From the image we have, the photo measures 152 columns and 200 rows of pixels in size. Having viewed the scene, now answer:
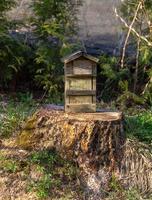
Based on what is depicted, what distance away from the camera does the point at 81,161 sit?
6.17 metres

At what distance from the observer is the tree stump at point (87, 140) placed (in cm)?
611

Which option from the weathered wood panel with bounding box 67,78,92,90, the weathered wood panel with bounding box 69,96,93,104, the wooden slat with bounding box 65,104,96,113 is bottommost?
the wooden slat with bounding box 65,104,96,113

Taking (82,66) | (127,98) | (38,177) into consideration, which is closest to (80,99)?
(82,66)

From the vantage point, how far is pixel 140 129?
6.95 m

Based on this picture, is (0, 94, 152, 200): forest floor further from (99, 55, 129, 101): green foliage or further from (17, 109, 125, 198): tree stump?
(99, 55, 129, 101): green foliage

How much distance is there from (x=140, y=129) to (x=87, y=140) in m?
1.07

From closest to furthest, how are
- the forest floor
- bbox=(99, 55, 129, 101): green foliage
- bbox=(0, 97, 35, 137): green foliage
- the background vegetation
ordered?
the forest floor, bbox=(0, 97, 35, 137): green foliage, the background vegetation, bbox=(99, 55, 129, 101): green foliage

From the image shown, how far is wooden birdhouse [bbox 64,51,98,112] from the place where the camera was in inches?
250

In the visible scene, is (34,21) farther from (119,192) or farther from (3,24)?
(119,192)

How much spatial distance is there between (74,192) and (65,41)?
4.09m

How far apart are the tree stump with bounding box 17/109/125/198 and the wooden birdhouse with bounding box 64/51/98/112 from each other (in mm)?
140

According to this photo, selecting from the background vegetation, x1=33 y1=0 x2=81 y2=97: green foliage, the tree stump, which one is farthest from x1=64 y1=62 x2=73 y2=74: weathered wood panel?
x1=33 y1=0 x2=81 y2=97: green foliage

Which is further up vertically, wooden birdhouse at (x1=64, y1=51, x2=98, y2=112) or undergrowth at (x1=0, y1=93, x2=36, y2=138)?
wooden birdhouse at (x1=64, y1=51, x2=98, y2=112)

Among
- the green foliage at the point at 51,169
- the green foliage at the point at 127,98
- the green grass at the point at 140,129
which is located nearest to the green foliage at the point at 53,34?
the green foliage at the point at 127,98
